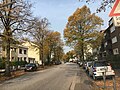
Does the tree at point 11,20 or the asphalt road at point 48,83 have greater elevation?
the tree at point 11,20

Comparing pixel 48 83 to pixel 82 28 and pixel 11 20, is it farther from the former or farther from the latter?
pixel 82 28

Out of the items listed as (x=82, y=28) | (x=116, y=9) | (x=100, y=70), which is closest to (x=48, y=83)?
(x=100, y=70)

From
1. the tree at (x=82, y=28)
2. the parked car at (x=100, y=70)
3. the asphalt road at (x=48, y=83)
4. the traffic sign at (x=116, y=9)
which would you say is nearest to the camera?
the traffic sign at (x=116, y=9)

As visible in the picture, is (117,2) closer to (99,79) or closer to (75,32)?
(99,79)

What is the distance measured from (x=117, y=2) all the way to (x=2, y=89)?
1162 cm

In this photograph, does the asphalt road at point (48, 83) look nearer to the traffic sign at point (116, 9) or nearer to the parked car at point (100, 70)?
the parked car at point (100, 70)

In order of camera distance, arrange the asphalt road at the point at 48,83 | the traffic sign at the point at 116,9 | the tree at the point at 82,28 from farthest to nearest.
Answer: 1. the tree at the point at 82,28
2. the asphalt road at the point at 48,83
3. the traffic sign at the point at 116,9

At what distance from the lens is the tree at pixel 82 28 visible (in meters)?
46.0

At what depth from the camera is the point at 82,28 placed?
4738cm

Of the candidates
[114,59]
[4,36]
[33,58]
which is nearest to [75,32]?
[114,59]

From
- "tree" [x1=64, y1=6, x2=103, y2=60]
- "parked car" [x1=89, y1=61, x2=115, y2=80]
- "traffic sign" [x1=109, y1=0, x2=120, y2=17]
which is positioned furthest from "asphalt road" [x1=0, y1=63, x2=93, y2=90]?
"tree" [x1=64, y1=6, x2=103, y2=60]

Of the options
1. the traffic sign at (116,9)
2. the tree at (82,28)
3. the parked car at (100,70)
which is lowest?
the parked car at (100,70)

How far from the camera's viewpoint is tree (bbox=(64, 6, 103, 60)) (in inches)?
1812

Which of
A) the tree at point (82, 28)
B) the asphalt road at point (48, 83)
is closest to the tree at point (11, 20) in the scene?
the asphalt road at point (48, 83)
